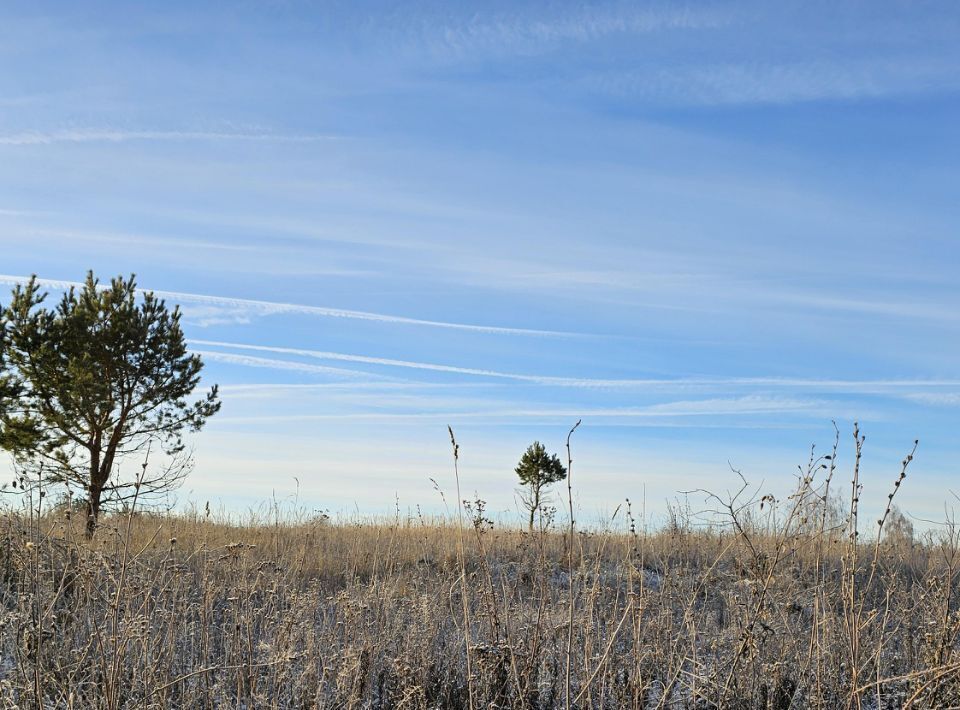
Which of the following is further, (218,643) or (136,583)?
(218,643)

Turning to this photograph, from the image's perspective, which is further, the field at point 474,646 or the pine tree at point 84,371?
the pine tree at point 84,371

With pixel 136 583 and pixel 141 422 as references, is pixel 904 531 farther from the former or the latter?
pixel 141 422

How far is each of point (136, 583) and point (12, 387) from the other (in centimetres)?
1421

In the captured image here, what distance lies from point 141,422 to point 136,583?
518 inches

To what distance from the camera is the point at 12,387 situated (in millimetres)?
18359

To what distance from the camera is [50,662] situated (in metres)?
5.62

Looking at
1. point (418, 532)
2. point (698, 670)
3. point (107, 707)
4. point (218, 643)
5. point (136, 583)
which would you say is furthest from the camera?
point (418, 532)

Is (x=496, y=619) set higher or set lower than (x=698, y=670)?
higher

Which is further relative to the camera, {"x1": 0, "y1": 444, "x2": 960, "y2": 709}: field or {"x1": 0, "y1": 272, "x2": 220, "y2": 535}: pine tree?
{"x1": 0, "y1": 272, "x2": 220, "y2": 535}: pine tree

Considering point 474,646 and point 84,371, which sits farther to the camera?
point 84,371

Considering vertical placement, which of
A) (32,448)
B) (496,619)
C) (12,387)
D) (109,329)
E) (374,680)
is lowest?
(374,680)

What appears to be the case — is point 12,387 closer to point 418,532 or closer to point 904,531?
point 418,532

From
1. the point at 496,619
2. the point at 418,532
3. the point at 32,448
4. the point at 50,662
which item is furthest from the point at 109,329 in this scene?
the point at 496,619

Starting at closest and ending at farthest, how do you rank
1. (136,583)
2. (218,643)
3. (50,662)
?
(50,662) < (136,583) < (218,643)
